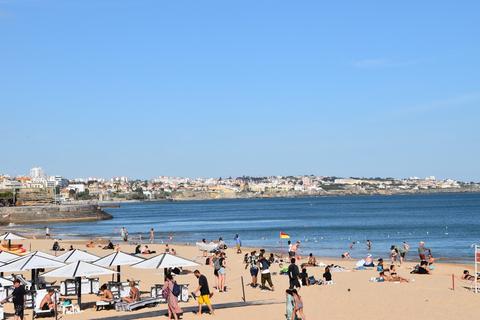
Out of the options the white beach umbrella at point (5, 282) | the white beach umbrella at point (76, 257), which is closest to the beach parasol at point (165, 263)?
the white beach umbrella at point (76, 257)

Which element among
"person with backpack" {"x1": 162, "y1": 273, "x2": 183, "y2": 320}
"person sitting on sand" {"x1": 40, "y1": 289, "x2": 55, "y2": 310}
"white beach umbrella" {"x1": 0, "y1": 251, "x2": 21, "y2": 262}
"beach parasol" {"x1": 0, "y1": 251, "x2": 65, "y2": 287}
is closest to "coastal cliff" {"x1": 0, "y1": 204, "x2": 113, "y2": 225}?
"white beach umbrella" {"x1": 0, "y1": 251, "x2": 21, "y2": 262}

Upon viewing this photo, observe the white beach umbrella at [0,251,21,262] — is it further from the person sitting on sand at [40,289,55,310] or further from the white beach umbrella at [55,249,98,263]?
the person sitting on sand at [40,289,55,310]

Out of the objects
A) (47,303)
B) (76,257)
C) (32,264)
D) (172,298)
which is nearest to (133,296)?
(47,303)

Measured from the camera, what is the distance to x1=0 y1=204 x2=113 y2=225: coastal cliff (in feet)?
349

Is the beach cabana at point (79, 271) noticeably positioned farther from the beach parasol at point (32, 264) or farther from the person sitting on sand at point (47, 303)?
the beach parasol at point (32, 264)

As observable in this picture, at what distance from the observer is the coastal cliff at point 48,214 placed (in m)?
106

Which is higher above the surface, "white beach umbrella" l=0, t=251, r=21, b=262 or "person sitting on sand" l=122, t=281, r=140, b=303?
"white beach umbrella" l=0, t=251, r=21, b=262

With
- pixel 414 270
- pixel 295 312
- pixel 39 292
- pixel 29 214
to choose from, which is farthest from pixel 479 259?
pixel 29 214

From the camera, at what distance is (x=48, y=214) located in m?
112

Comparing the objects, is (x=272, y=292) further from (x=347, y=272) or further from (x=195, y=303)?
(x=347, y=272)

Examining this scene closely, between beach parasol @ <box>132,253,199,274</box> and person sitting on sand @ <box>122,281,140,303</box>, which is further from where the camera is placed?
beach parasol @ <box>132,253,199,274</box>

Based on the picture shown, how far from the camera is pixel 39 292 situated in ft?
60.4

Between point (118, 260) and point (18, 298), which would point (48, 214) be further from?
point (18, 298)

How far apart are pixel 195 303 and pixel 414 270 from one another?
1152 centimetres
